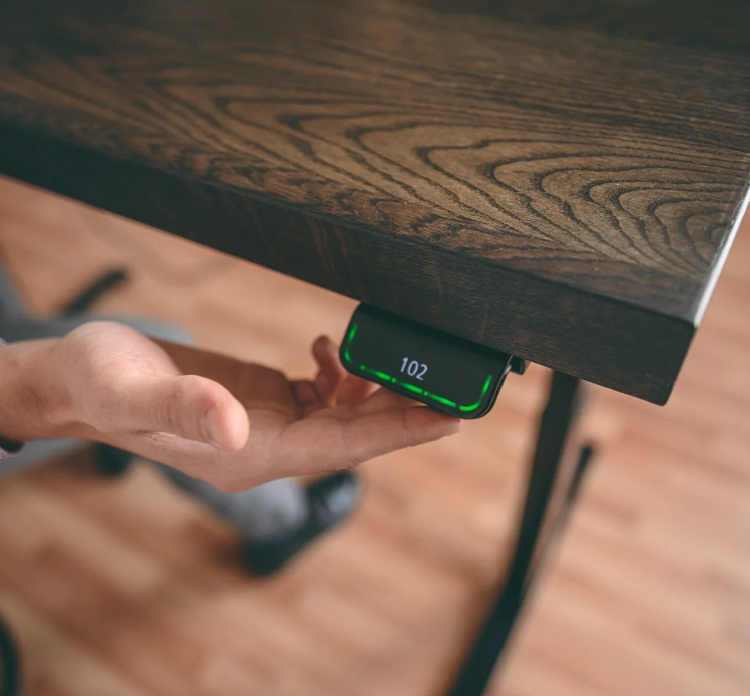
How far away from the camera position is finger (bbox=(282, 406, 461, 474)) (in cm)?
43

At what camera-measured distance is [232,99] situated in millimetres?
479

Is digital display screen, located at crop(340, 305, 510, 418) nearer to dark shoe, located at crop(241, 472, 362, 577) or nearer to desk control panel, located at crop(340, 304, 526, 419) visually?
desk control panel, located at crop(340, 304, 526, 419)

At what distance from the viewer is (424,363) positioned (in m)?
0.41

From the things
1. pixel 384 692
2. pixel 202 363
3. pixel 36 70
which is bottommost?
pixel 384 692

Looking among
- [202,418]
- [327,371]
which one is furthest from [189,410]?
[327,371]

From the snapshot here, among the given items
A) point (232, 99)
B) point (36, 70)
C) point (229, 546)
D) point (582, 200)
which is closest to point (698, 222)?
point (582, 200)

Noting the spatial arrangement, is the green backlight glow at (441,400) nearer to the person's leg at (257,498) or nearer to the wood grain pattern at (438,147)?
the wood grain pattern at (438,147)

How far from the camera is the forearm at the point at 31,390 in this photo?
469mm

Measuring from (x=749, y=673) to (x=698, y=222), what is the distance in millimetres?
864

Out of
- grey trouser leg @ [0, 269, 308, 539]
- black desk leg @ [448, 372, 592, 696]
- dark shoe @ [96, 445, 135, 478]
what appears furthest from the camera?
dark shoe @ [96, 445, 135, 478]

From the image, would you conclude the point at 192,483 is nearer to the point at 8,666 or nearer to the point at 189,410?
the point at 8,666

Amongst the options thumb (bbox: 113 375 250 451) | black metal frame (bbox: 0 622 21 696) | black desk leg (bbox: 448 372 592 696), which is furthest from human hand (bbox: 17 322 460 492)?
black metal frame (bbox: 0 622 21 696)

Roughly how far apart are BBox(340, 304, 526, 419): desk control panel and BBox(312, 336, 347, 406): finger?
12 cm

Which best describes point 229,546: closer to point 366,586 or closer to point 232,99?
point 366,586
